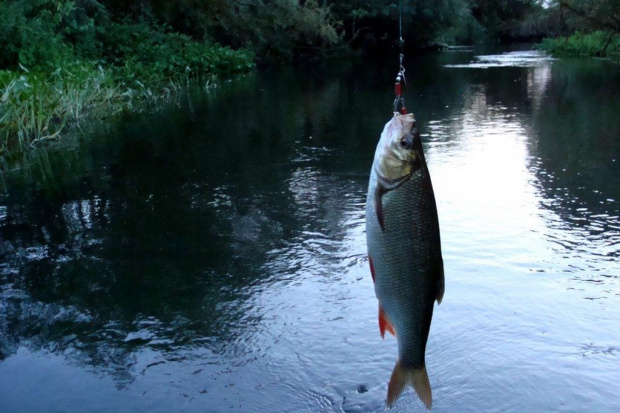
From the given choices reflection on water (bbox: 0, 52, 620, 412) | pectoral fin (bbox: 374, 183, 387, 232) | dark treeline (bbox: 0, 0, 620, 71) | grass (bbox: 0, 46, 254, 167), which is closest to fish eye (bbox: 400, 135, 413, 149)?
pectoral fin (bbox: 374, 183, 387, 232)

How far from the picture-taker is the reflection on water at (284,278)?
16.1ft

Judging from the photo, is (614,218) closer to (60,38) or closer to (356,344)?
(356,344)

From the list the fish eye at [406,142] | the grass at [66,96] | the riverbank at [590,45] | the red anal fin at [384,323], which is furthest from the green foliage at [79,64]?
the riverbank at [590,45]

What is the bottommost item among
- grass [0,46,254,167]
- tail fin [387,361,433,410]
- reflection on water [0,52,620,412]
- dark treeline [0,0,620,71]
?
reflection on water [0,52,620,412]

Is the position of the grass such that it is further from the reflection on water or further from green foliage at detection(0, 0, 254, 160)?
the reflection on water

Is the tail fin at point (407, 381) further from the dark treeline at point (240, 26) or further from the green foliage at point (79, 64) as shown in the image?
the dark treeline at point (240, 26)

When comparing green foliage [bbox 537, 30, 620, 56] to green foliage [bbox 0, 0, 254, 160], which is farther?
green foliage [bbox 537, 30, 620, 56]

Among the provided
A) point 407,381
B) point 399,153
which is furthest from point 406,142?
point 407,381

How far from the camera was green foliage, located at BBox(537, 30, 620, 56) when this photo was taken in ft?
136

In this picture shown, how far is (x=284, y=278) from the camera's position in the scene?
673 cm

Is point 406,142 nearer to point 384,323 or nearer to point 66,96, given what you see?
point 384,323

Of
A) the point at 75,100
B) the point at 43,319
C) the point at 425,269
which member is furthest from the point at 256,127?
the point at 425,269

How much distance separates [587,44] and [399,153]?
43.9 metres

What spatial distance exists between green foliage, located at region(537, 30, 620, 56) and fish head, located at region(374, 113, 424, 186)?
42.0 metres
